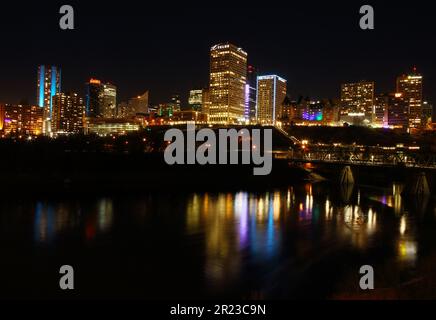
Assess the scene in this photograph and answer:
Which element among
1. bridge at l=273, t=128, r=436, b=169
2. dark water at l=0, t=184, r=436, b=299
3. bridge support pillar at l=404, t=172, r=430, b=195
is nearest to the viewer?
dark water at l=0, t=184, r=436, b=299

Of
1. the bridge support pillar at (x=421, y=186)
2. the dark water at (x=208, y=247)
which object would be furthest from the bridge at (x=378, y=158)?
the dark water at (x=208, y=247)

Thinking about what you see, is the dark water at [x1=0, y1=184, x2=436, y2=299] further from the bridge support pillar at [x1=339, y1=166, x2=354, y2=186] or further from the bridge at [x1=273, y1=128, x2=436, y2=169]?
the bridge support pillar at [x1=339, y1=166, x2=354, y2=186]

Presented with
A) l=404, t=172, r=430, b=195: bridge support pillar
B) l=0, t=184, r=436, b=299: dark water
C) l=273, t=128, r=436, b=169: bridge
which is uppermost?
l=273, t=128, r=436, b=169: bridge

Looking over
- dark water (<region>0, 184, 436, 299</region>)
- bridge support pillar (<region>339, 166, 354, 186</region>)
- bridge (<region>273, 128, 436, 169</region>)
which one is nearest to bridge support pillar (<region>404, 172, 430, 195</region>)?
bridge (<region>273, 128, 436, 169</region>)

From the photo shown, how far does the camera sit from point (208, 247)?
25734 mm

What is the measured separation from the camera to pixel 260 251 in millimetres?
25297

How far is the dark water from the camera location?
1883 cm

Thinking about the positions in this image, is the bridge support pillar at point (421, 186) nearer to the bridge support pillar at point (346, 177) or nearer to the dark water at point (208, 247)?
the dark water at point (208, 247)

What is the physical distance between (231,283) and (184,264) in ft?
12.3

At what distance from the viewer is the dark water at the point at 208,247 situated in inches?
741

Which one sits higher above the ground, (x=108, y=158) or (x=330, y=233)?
(x=108, y=158)
